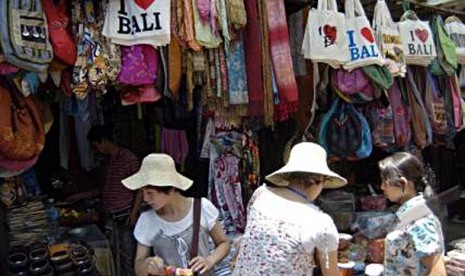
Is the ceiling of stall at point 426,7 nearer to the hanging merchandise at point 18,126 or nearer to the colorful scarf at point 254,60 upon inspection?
the colorful scarf at point 254,60

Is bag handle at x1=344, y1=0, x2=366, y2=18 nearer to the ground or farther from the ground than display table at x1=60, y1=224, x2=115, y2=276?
farther from the ground

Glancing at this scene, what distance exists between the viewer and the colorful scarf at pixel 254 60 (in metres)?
4.09

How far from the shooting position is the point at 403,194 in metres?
2.67

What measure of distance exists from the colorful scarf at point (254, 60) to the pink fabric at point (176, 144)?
1522 mm

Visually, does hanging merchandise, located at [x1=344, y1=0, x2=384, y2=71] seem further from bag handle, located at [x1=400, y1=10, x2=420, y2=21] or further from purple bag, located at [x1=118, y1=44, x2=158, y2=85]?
purple bag, located at [x1=118, y1=44, x2=158, y2=85]

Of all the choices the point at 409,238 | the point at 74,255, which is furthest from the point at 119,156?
the point at 409,238

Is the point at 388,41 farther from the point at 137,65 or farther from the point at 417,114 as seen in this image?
the point at 137,65

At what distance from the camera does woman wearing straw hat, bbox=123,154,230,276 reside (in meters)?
2.82

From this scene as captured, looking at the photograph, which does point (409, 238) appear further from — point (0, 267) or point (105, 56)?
point (0, 267)

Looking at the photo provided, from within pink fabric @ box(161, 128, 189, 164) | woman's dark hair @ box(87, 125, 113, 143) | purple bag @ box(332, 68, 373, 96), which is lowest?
pink fabric @ box(161, 128, 189, 164)

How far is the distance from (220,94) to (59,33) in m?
1.25

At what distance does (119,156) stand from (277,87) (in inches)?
72.8

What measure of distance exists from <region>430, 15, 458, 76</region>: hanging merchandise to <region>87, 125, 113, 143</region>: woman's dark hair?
3327 mm

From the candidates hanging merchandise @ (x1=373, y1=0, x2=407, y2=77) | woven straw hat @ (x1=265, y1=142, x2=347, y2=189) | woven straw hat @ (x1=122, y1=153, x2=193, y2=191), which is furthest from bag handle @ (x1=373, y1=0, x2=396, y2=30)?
woven straw hat @ (x1=122, y1=153, x2=193, y2=191)
